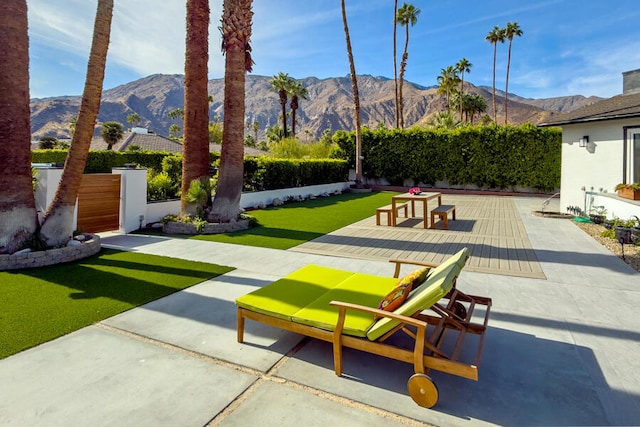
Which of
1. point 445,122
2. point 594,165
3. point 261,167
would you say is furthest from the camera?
point 445,122

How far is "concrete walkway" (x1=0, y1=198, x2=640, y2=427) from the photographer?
2439mm

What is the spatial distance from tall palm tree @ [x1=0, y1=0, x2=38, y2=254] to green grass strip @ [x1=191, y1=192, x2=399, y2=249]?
3547 mm

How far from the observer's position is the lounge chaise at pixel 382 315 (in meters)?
2.61

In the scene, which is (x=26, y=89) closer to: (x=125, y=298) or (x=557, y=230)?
(x=125, y=298)

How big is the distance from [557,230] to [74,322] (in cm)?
1087

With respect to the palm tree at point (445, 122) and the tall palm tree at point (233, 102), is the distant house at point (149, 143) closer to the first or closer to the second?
the tall palm tree at point (233, 102)

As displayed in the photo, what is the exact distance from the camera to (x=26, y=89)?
645cm

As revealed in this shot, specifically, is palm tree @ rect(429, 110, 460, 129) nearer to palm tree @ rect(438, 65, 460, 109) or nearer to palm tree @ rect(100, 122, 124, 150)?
palm tree @ rect(438, 65, 460, 109)

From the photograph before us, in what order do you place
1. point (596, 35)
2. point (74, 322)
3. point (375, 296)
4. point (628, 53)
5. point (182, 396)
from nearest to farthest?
1. point (182, 396)
2. point (375, 296)
3. point (74, 322)
4. point (628, 53)
5. point (596, 35)

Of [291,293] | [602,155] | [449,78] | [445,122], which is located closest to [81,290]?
[291,293]

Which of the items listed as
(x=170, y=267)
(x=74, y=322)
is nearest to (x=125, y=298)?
(x=74, y=322)

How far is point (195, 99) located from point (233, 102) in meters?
1.06

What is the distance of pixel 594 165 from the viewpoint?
1112 centimetres

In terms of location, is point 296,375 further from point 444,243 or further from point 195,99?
point 195,99
